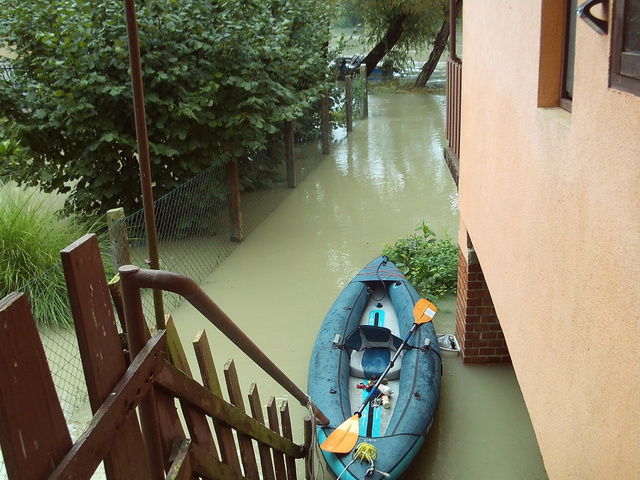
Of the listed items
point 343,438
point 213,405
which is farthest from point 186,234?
point 213,405

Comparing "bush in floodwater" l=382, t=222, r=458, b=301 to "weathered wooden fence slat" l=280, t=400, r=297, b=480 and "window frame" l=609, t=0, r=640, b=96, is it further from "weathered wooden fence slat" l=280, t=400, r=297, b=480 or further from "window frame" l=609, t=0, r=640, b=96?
"window frame" l=609, t=0, r=640, b=96

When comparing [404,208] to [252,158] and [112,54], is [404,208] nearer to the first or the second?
[252,158]

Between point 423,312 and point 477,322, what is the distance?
0.52 metres

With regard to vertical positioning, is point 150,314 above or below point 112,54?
below

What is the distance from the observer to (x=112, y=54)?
7.56 meters

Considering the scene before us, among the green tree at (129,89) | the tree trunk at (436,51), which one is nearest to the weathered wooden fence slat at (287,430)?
the green tree at (129,89)

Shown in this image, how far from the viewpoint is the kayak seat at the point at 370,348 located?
571 cm

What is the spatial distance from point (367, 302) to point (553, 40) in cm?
430

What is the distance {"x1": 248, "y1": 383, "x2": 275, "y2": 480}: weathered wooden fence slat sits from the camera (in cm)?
290

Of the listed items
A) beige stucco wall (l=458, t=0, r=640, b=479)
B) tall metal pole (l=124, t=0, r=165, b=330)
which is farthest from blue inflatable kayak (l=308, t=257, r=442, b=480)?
tall metal pole (l=124, t=0, r=165, b=330)

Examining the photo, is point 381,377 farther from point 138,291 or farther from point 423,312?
point 138,291

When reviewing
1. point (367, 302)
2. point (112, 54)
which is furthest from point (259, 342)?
point (112, 54)

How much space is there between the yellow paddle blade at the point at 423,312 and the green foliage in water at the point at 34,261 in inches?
136

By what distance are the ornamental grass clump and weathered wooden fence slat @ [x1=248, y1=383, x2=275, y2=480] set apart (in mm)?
3848
